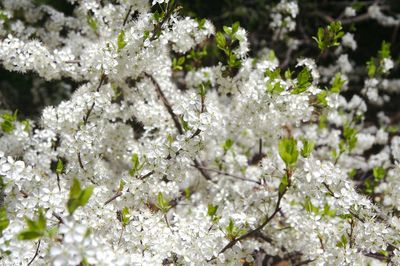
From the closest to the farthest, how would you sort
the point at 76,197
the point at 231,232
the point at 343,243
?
the point at 76,197 < the point at 231,232 < the point at 343,243

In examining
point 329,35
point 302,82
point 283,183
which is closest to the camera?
point 283,183

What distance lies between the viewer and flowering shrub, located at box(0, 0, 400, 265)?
92.3 inches

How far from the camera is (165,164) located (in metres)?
2.60

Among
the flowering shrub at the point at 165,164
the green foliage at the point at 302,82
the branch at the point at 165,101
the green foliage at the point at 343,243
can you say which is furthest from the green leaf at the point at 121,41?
the green foliage at the point at 343,243

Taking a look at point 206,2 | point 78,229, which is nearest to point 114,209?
point 78,229

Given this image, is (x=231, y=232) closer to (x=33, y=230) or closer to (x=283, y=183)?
(x=283, y=183)

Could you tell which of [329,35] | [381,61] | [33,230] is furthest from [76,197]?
[381,61]

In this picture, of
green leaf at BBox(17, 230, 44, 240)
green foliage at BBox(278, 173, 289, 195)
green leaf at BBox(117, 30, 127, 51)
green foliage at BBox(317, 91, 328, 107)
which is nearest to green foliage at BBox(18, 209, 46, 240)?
green leaf at BBox(17, 230, 44, 240)

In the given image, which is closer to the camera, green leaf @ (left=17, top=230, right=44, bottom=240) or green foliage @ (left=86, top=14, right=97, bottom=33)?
green leaf @ (left=17, top=230, right=44, bottom=240)

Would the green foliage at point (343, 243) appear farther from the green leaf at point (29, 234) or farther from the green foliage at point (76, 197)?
the green leaf at point (29, 234)

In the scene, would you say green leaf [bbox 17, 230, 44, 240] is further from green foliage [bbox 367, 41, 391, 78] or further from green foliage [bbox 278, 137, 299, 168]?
green foliage [bbox 367, 41, 391, 78]

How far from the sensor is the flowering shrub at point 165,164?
7.69 ft

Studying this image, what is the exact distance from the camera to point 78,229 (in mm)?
1623

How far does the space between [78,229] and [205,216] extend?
1.26 meters
